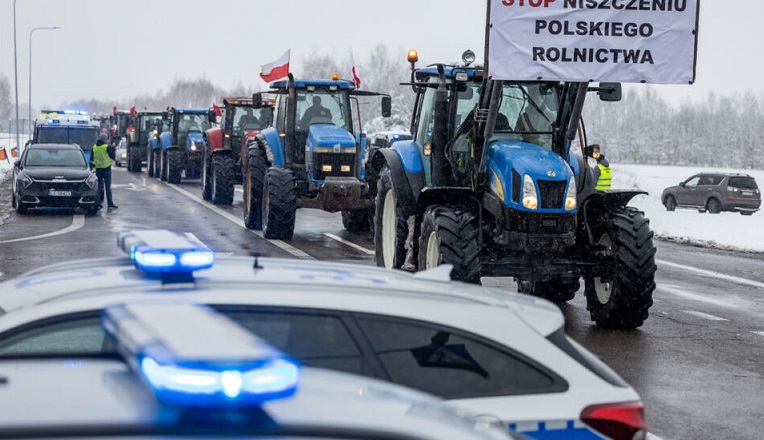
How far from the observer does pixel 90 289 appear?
13.0ft

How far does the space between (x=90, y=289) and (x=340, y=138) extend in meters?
17.0

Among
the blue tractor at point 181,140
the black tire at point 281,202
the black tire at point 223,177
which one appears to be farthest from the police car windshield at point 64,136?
the black tire at point 281,202

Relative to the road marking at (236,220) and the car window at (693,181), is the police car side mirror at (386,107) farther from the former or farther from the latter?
the car window at (693,181)

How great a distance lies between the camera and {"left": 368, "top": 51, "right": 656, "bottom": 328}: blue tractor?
11469mm

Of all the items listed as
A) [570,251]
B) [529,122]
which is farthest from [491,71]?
[570,251]

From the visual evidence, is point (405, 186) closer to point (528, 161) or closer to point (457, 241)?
point (528, 161)

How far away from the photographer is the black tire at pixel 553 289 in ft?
44.2

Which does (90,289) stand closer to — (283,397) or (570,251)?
(283,397)

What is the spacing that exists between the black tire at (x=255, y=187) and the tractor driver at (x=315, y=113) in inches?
39.5

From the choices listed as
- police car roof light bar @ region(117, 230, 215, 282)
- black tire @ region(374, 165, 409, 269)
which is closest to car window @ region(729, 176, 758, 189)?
black tire @ region(374, 165, 409, 269)

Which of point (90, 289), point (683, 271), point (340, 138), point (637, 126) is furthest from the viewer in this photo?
point (637, 126)

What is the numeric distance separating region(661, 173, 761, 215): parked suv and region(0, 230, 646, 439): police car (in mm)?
36242

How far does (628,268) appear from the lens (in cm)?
1141

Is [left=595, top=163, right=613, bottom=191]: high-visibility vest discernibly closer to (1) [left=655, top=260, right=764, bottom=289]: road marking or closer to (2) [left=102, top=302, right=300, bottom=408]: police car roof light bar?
(1) [left=655, top=260, right=764, bottom=289]: road marking
